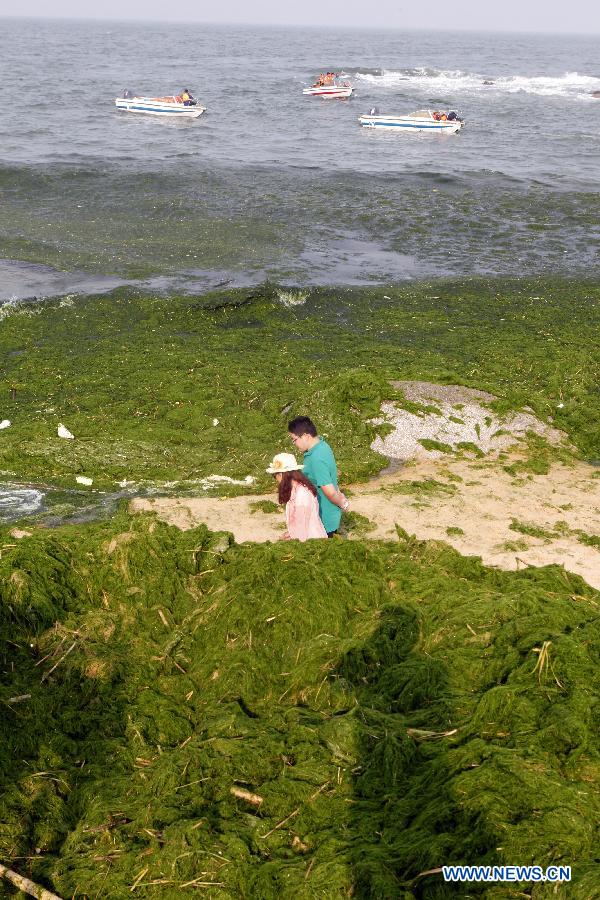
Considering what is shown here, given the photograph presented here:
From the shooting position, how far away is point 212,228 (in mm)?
24031

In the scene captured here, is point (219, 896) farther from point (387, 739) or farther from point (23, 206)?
point (23, 206)

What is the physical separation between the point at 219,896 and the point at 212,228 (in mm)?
22122

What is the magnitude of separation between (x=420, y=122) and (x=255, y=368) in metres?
33.9

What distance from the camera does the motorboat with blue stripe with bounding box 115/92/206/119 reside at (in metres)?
46.2

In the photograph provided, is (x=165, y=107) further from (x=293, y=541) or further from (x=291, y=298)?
(x=293, y=541)

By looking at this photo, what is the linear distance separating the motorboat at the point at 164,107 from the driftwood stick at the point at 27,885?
47.3m

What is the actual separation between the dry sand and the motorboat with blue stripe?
3900cm

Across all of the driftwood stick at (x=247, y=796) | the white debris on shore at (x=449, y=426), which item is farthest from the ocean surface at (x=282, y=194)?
the driftwood stick at (x=247, y=796)

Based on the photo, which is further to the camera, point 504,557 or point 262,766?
point 504,557

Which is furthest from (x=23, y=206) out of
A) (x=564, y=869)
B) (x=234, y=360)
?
(x=564, y=869)

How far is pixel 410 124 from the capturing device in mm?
43781

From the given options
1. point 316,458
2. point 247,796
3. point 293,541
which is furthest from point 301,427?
point 247,796

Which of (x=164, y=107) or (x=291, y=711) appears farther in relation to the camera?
(x=164, y=107)

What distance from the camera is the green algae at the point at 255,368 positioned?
11633mm
